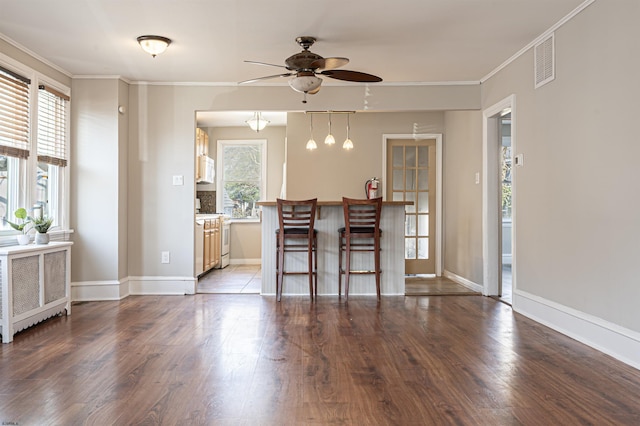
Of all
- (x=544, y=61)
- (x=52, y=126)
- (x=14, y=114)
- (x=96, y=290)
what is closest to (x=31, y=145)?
(x=14, y=114)

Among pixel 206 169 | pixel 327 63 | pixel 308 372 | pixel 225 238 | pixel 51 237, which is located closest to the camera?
pixel 308 372

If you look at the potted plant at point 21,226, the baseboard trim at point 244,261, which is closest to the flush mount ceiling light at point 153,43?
the potted plant at point 21,226

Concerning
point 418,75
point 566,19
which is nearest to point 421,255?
point 418,75

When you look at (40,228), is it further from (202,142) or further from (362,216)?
(202,142)

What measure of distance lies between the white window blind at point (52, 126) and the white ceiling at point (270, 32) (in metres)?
0.33

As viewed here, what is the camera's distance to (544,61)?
4.01 m

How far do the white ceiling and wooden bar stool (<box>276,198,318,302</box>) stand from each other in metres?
1.46

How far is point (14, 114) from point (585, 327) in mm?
4876

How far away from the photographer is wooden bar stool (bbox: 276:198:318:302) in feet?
16.1

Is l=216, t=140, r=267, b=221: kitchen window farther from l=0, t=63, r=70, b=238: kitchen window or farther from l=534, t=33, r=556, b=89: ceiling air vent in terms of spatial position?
l=534, t=33, r=556, b=89: ceiling air vent

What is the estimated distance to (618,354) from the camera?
10.0 feet

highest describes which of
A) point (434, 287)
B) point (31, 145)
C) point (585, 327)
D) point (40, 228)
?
point (31, 145)

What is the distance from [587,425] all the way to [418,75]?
3.95 m

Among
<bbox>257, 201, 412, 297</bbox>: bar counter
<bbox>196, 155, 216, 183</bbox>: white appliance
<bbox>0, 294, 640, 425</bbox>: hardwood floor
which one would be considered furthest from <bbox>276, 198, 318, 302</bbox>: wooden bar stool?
<bbox>196, 155, 216, 183</bbox>: white appliance
